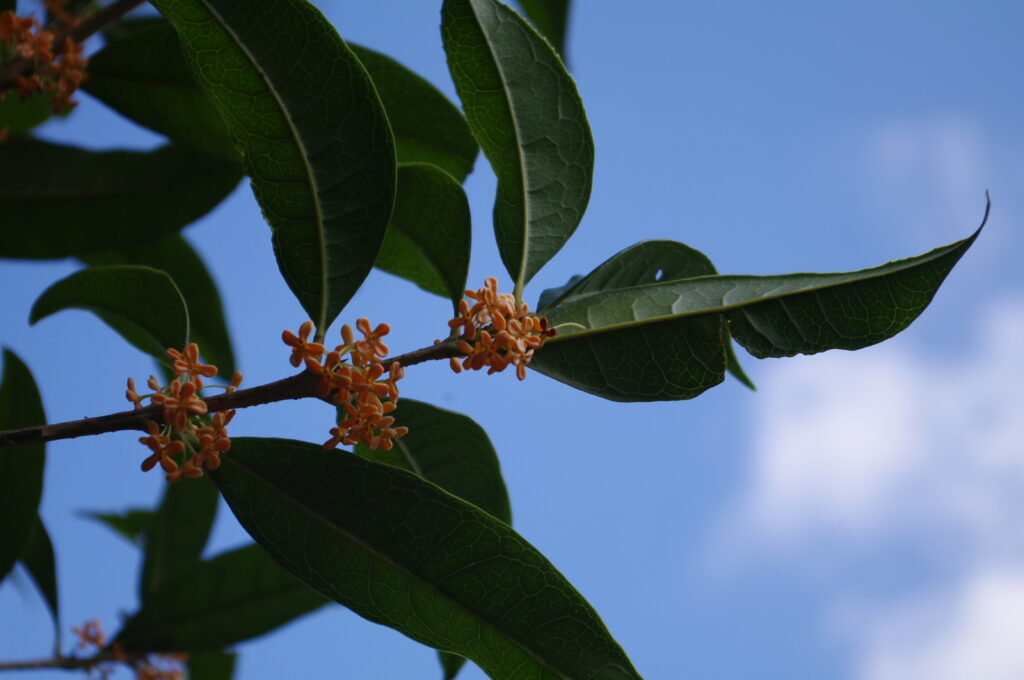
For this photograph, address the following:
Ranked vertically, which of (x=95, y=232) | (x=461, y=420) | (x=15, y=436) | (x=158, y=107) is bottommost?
(x=15, y=436)

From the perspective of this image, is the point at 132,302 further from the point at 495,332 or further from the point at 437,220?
the point at 495,332

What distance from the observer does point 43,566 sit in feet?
7.97

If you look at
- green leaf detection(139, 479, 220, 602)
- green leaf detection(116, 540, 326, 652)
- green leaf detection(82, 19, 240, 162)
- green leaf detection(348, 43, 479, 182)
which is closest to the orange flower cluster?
green leaf detection(348, 43, 479, 182)

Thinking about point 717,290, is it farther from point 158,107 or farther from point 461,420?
point 158,107

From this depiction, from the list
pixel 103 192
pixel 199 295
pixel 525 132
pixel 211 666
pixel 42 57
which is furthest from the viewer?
pixel 211 666

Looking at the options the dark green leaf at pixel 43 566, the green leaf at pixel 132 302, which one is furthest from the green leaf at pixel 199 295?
the green leaf at pixel 132 302

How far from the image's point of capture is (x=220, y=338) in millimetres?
2561

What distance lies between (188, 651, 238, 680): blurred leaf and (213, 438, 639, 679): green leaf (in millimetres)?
1570

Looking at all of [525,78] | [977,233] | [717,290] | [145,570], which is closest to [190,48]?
[525,78]

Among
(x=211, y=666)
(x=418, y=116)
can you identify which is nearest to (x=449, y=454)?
(x=418, y=116)

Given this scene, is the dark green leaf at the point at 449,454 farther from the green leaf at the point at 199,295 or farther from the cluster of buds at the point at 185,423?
the green leaf at the point at 199,295

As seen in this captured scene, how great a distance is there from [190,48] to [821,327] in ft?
3.17

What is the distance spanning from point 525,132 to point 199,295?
1.37 m

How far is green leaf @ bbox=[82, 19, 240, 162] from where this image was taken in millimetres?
2055
